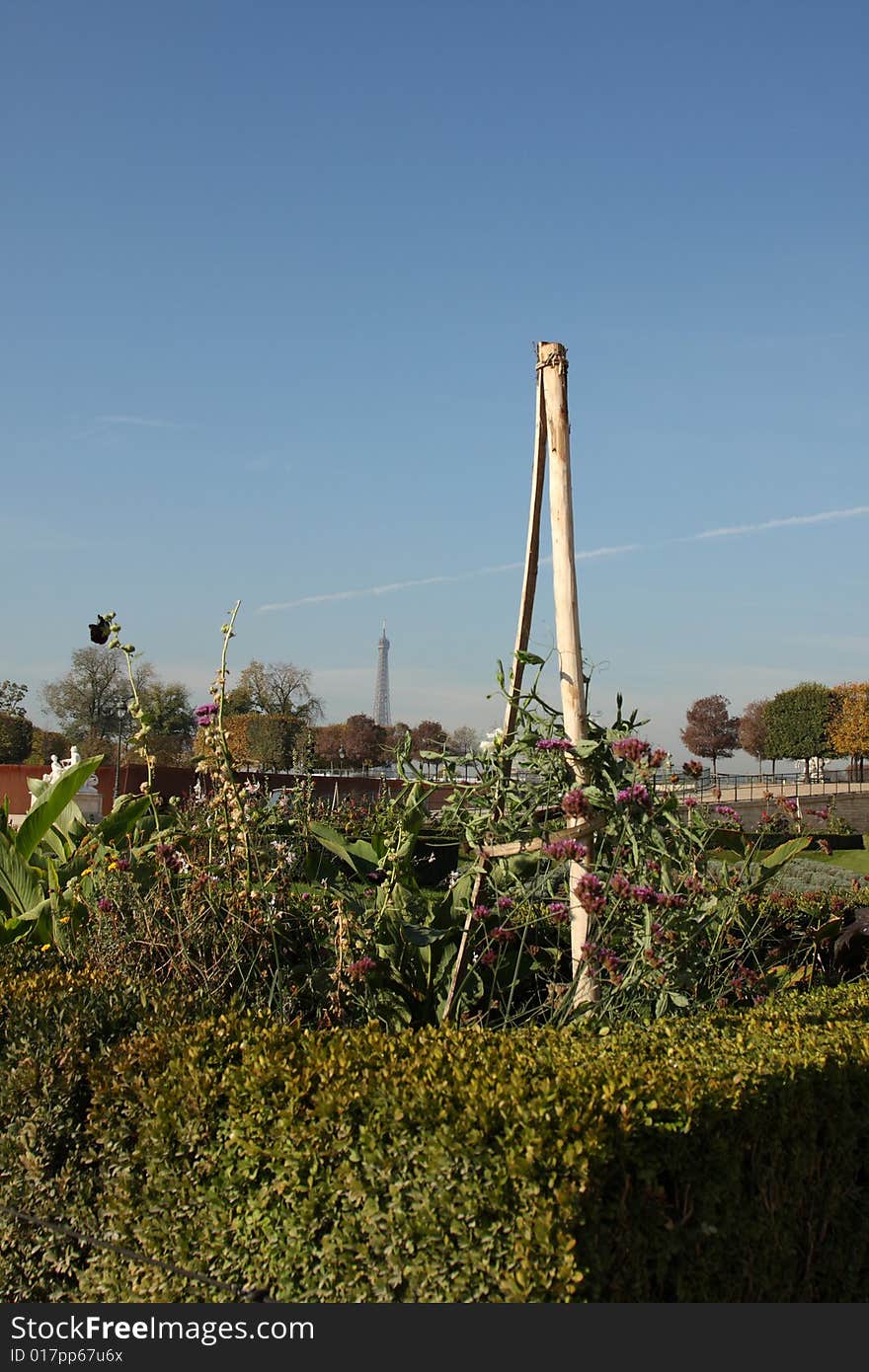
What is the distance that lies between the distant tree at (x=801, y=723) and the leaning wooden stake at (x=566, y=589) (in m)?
62.4

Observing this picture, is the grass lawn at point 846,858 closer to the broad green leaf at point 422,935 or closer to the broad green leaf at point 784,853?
the broad green leaf at point 784,853

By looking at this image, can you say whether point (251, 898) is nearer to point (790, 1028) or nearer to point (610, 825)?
point (610, 825)

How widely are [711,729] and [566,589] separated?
66.9m

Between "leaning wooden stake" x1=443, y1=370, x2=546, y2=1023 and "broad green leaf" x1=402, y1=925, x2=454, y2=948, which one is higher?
"leaning wooden stake" x1=443, y1=370, x2=546, y2=1023

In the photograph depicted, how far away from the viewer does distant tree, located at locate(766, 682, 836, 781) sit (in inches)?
2504

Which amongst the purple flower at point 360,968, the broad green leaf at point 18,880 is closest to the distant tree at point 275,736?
the broad green leaf at point 18,880

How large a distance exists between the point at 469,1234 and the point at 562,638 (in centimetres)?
235

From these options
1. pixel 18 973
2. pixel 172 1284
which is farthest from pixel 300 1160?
pixel 18 973

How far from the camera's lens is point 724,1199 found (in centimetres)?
264

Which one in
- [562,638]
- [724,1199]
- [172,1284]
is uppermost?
[562,638]

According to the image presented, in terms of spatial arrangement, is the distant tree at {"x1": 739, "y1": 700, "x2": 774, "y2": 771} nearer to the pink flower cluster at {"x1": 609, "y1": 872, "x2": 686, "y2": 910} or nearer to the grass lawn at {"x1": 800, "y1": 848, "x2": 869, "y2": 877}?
the grass lawn at {"x1": 800, "y1": 848, "x2": 869, "y2": 877}

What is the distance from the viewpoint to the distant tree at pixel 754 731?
68375 mm

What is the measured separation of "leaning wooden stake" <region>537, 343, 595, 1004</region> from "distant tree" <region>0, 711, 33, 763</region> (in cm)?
5486

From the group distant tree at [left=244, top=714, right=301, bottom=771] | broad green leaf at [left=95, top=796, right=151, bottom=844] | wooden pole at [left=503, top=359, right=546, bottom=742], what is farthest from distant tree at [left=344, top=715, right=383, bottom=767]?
wooden pole at [left=503, top=359, right=546, bottom=742]
